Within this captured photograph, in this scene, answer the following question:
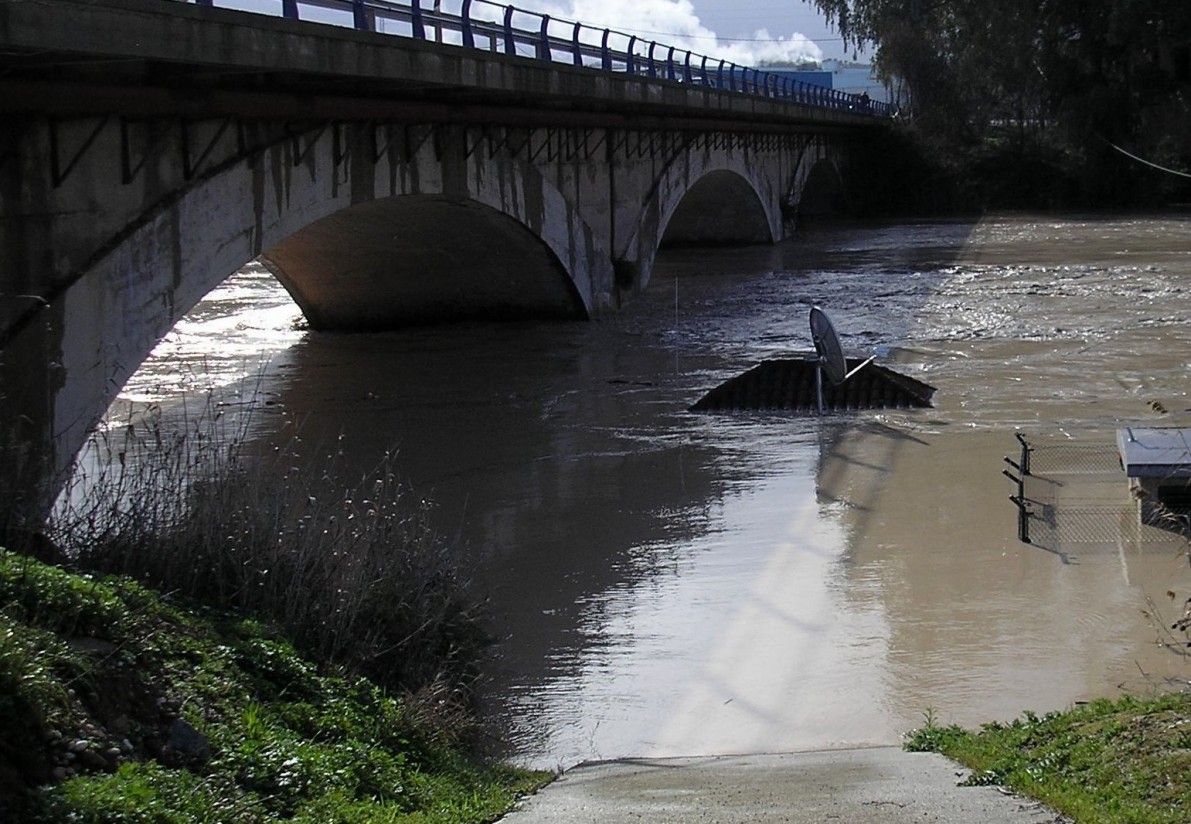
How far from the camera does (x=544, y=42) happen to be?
2641cm

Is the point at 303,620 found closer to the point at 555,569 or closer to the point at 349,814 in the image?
the point at 349,814

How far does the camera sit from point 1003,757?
7.49m

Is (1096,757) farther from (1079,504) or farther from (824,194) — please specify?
(824,194)

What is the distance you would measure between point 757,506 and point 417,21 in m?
8.62

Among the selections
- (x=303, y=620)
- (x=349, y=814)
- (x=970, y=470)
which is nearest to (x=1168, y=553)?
(x=970, y=470)

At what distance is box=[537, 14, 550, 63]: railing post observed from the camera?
26.3 m

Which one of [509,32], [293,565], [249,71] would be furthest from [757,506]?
[509,32]

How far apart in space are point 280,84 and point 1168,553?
10765mm

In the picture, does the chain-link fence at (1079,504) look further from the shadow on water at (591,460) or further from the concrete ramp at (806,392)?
the concrete ramp at (806,392)

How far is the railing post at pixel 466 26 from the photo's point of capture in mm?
22500

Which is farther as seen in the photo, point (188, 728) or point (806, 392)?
point (806, 392)

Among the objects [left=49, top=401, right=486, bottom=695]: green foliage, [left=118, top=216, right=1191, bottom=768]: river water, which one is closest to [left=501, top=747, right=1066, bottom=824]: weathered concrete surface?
[left=118, top=216, right=1191, bottom=768]: river water

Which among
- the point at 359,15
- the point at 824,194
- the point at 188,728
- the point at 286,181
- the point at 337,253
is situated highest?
the point at 359,15

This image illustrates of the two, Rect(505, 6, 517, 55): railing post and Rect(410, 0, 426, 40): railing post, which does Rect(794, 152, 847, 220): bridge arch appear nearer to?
Rect(505, 6, 517, 55): railing post
